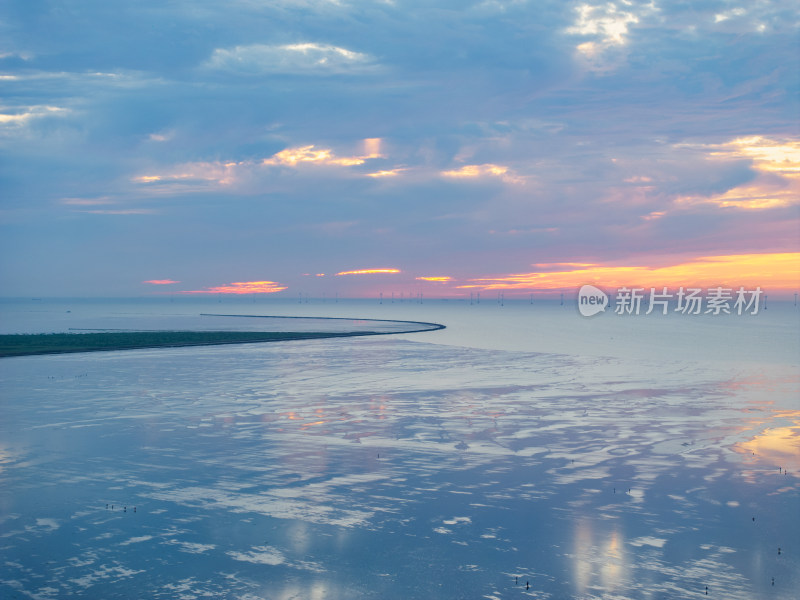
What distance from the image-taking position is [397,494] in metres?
14.7

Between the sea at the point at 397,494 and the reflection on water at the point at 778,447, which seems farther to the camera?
the reflection on water at the point at 778,447

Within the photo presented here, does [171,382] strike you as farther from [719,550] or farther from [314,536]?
[719,550]

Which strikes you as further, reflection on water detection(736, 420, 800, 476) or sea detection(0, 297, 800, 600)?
reflection on water detection(736, 420, 800, 476)

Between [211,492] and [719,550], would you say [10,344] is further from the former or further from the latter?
[719,550]

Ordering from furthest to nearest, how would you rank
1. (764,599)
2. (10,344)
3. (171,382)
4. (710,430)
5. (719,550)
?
1. (10,344)
2. (171,382)
3. (710,430)
4. (719,550)
5. (764,599)

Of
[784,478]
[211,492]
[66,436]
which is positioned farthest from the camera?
[66,436]

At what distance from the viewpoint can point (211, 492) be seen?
48.5 feet

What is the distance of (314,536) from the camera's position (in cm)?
1203

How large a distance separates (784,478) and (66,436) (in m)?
18.7

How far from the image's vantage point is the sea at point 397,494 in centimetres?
1036

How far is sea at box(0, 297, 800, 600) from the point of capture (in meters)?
10.4

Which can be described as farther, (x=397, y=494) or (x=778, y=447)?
(x=778, y=447)

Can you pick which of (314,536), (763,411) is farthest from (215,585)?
(763,411)

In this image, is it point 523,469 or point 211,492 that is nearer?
point 211,492
